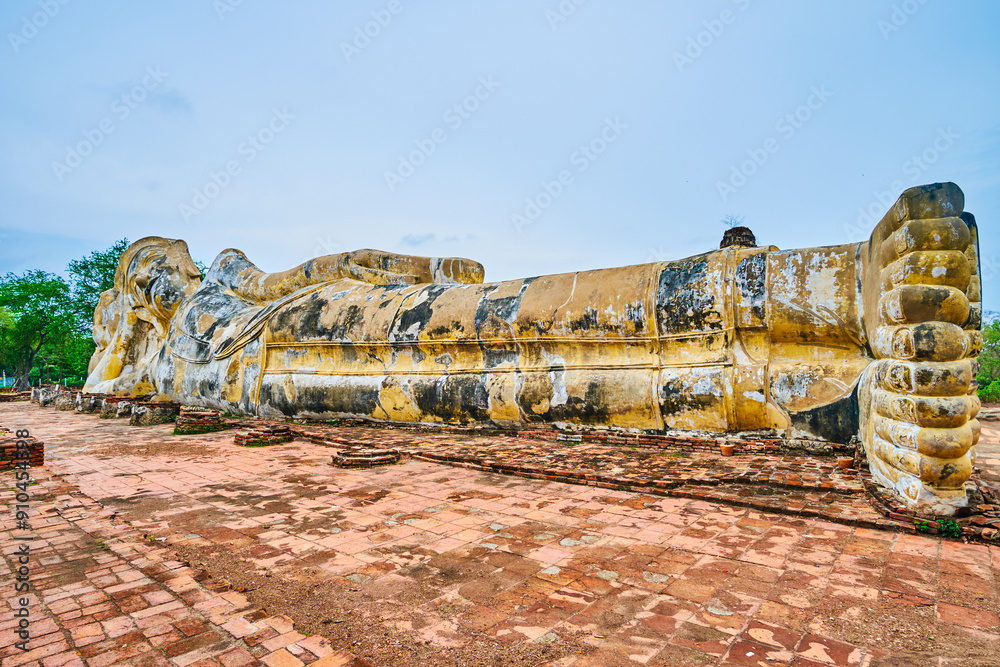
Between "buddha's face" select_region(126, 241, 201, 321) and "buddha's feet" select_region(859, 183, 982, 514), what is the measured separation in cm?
1030

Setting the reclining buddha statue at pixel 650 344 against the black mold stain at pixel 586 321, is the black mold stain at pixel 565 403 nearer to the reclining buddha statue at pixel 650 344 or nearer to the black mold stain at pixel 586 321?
the reclining buddha statue at pixel 650 344

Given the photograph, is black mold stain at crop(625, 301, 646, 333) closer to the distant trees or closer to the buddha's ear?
the buddha's ear

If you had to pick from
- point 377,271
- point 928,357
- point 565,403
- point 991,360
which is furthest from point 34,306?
point 991,360

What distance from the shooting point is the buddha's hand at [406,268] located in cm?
827

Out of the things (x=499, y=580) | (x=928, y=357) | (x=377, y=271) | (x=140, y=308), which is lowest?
(x=499, y=580)

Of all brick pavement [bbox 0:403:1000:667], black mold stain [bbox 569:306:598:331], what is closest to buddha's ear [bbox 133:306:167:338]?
brick pavement [bbox 0:403:1000:667]

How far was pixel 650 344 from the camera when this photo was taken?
5.50 meters

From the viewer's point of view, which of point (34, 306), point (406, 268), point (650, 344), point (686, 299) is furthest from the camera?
point (34, 306)

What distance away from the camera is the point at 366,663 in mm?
1664

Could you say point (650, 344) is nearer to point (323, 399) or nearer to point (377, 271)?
point (323, 399)

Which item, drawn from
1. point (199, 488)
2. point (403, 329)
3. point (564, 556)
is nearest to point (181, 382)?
point (403, 329)

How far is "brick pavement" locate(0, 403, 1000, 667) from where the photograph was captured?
1.74 m

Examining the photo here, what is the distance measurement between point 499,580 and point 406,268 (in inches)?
263

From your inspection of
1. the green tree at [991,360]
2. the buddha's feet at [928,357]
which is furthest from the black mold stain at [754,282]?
the green tree at [991,360]
